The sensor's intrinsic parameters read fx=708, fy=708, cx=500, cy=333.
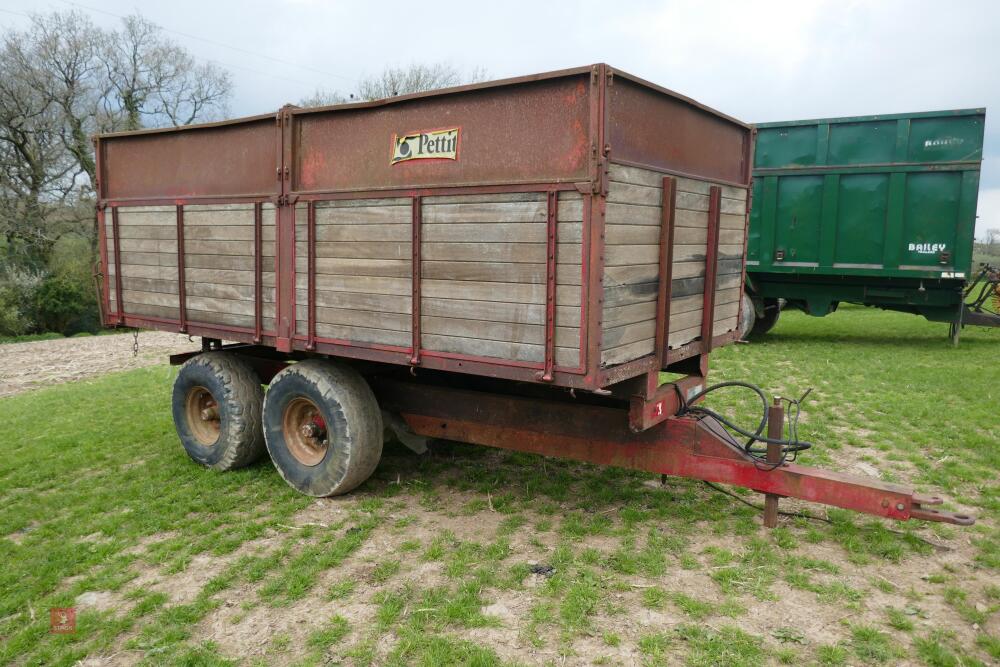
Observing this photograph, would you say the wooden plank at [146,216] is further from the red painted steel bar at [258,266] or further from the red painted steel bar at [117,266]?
the red painted steel bar at [258,266]

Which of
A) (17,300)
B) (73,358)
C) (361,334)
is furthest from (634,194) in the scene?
(17,300)

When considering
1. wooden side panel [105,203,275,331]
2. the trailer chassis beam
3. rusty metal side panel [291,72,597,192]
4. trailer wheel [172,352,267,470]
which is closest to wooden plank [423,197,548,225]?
rusty metal side panel [291,72,597,192]

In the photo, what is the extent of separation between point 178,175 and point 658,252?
14.0 ft

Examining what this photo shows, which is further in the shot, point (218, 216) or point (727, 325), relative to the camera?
point (218, 216)

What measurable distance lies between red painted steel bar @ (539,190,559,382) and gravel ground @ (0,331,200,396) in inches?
473

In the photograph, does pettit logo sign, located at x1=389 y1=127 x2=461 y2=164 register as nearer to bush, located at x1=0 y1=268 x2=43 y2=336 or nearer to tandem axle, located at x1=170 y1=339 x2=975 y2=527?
tandem axle, located at x1=170 y1=339 x2=975 y2=527

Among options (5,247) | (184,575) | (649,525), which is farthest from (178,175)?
(5,247)

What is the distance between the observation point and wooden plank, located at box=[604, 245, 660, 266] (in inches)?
154

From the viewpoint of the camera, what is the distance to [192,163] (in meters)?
6.04

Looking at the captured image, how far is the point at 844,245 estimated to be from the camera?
38.1ft

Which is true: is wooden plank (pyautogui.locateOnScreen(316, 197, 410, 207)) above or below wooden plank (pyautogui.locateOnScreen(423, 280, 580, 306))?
above

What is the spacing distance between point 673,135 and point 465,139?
1.33 meters

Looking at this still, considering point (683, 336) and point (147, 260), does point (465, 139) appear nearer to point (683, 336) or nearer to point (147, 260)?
point (683, 336)

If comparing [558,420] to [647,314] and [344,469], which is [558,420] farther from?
[344,469]
